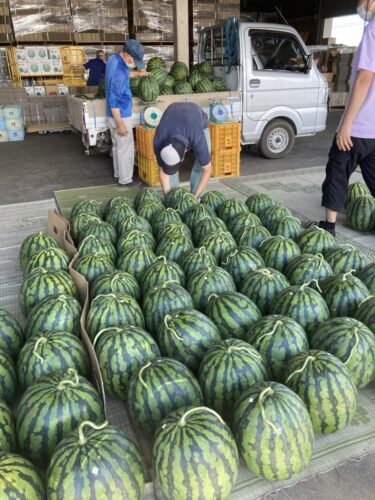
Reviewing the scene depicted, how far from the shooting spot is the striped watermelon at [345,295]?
2219mm

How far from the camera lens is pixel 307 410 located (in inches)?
63.8

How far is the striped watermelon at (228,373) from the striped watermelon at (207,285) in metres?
0.55

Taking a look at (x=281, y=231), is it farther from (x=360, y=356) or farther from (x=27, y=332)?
(x=27, y=332)

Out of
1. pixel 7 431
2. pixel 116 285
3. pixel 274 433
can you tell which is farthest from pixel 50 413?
pixel 116 285

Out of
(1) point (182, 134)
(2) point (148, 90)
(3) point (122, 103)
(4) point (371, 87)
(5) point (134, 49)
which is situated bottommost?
(1) point (182, 134)

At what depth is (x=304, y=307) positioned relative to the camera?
2.10 meters

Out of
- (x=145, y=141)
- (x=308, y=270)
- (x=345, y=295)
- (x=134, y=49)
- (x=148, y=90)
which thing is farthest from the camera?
(x=148, y=90)

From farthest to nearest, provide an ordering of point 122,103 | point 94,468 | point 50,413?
1. point 122,103
2. point 50,413
3. point 94,468

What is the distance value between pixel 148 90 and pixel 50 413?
5744mm

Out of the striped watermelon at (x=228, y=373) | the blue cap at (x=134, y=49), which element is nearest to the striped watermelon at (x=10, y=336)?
the striped watermelon at (x=228, y=373)

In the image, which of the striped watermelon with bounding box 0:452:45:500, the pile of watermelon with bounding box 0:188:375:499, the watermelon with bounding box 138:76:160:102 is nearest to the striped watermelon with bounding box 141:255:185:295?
the pile of watermelon with bounding box 0:188:375:499

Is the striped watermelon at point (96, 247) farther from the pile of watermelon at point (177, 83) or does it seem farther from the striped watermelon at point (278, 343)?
the pile of watermelon at point (177, 83)

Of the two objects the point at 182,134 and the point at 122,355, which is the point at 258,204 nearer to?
the point at 182,134

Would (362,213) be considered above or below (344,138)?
below
